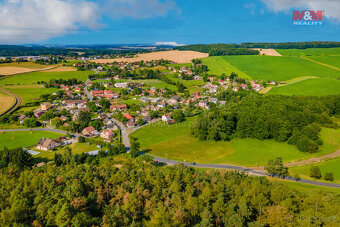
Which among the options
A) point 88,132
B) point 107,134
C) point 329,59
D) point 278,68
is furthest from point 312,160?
point 329,59

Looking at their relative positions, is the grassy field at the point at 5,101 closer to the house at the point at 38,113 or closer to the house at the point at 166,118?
the house at the point at 38,113

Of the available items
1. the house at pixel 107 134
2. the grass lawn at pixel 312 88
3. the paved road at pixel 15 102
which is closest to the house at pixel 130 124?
the house at pixel 107 134

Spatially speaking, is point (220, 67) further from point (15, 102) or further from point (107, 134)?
point (15, 102)

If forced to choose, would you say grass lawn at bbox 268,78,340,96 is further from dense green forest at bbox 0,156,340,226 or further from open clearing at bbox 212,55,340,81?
dense green forest at bbox 0,156,340,226

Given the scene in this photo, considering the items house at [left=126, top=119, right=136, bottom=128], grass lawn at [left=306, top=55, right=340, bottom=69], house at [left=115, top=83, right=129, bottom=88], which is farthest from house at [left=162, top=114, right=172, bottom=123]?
grass lawn at [left=306, top=55, right=340, bottom=69]

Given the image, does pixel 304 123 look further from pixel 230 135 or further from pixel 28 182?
pixel 28 182

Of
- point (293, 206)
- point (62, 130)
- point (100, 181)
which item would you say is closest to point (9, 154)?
point (62, 130)
